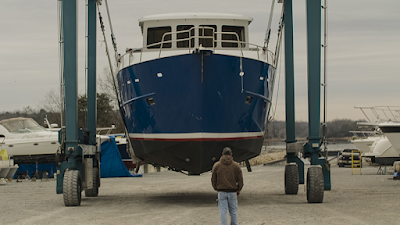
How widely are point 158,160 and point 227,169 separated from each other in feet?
17.1

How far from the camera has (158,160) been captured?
11797mm

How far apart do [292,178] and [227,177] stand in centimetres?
716

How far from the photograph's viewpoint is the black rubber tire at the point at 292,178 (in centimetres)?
1338

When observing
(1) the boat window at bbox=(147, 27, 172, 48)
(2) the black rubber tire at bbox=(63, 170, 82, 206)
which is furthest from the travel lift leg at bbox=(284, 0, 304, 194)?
(2) the black rubber tire at bbox=(63, 170, 82, 206)

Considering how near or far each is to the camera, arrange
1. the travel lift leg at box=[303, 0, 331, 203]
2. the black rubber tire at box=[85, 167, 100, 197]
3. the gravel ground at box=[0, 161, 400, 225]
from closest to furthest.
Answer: the gravel ground at box=[0, 161, 400, 225] < the travel lift leg at box=[303, 0, 331, 203] < the black rubber tire at box=[85, 167, 100, 197]

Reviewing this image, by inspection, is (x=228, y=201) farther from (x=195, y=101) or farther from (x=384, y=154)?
(x=384, y=154)

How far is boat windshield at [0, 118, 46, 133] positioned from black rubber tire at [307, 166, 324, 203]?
20.1 m

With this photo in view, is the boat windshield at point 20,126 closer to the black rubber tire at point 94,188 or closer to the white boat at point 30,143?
the white boat at point 30,143

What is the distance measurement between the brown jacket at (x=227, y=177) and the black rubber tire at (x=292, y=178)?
6.87 m

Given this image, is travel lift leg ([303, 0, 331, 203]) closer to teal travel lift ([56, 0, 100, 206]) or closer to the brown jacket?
the brown jacket

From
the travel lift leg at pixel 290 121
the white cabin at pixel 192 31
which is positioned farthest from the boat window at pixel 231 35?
the travel lift leg at pixel 290 121

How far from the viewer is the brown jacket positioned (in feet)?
21.9

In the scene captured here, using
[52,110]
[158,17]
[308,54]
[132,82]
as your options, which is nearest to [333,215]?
[308,54]

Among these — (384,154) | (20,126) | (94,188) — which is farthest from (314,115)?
(384,154)
